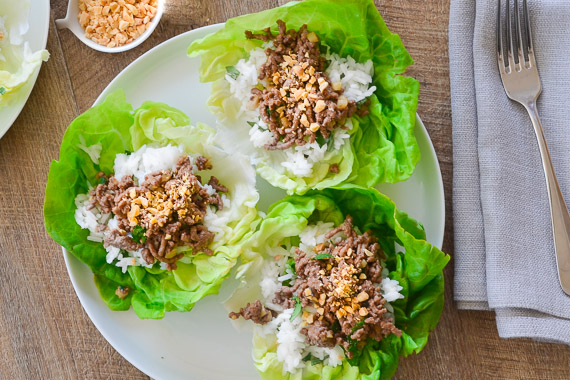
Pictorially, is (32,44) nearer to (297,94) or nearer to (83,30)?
(83,30)

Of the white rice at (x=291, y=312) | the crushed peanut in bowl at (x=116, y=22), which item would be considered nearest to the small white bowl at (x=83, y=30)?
the crushed peanut in bowl at (x=116, y=22)

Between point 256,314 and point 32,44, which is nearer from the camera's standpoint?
point 256,314

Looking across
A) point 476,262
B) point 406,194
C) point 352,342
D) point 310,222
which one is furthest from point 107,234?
point 476,262

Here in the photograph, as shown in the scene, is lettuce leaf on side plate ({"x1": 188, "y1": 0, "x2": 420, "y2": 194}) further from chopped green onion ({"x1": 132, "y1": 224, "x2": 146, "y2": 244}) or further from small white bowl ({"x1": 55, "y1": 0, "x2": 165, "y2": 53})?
chopped green onion ({"x1": 132, "y1": 224, "x2": 146, "y2": 244})

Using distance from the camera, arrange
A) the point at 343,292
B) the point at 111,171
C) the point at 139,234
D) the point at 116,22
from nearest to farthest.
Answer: the point at 343,292 < the point at 139,234 < the point at 111,171 < the point at 116,22

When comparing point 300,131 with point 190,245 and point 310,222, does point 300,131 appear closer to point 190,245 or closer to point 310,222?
point 310,222

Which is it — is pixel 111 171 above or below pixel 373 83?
below

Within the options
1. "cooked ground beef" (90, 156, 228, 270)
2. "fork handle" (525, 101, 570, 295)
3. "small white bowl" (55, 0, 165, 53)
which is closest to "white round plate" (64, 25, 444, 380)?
"small white bowl" (55, 0, 165, 53)

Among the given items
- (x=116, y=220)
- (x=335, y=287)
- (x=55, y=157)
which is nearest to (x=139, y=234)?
(x=116, y=220)
